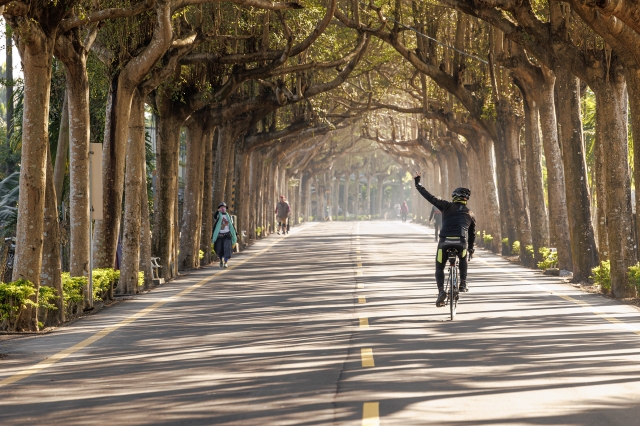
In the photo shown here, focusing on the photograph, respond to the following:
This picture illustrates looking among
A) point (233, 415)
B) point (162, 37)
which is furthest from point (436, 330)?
point (162, 37)

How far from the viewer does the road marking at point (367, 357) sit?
1101 centimetres

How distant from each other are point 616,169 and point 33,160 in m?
10.5

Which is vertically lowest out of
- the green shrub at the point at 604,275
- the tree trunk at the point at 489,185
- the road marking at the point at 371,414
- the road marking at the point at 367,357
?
the road marking at the point at 371,414

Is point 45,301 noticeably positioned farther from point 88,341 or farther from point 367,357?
point 367,357

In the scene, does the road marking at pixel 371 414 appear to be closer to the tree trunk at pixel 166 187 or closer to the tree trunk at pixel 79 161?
the tree trunk at pixel 79 161

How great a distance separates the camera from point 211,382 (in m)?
10.2

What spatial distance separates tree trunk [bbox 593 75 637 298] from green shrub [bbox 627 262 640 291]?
0.68 metres

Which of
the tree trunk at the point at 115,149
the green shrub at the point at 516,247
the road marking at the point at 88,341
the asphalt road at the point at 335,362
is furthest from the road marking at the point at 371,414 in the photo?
the green shrub at the point at 516,247

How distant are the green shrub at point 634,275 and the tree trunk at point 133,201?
954 cm

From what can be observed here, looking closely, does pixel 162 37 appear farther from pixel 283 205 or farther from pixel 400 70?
pixel 283 205

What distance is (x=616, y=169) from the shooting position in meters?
20.4

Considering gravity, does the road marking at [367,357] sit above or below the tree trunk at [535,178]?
below

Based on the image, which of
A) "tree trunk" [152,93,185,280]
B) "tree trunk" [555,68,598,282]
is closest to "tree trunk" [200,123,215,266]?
"tree trunk" [152,93,185,280]

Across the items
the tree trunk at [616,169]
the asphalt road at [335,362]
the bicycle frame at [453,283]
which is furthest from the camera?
the tree trunk at [616,169]
